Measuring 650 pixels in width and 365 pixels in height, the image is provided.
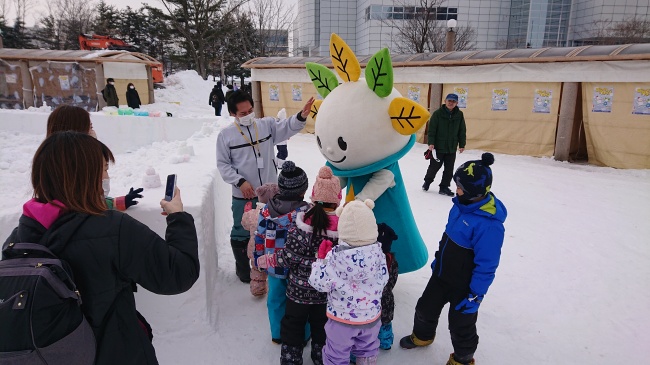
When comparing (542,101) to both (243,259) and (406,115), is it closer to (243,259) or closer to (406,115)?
(406,115)

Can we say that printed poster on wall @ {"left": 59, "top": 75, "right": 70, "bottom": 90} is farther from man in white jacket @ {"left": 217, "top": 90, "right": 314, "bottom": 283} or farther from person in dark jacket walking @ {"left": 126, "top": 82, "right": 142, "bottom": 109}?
man in white jacket @ {"left": 217, "top": 90, "right": 314, "bottom": 283}

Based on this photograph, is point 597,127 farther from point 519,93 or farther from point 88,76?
point 88,76

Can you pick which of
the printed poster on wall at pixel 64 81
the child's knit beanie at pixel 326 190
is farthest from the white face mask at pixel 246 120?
the printed poster on wall at pixel 64 81

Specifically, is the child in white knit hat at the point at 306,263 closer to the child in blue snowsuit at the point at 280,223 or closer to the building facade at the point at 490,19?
the child in blue snowsuit at the point at 280,223

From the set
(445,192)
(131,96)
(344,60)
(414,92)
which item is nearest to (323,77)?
(344,60)

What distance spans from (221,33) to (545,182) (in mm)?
25246

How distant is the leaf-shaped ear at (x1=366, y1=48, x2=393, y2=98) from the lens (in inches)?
117

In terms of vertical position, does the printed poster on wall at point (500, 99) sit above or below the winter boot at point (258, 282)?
above

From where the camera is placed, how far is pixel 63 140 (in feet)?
4.91

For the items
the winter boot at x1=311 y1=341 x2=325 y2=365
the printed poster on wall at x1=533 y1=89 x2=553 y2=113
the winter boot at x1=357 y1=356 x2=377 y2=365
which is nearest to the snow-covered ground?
the winter boot at x1=311 y1=341 x2=325 y2=365

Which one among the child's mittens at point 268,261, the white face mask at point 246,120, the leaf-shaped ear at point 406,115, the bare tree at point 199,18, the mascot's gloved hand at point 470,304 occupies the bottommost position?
the mascot's gloved hand at point 470,304

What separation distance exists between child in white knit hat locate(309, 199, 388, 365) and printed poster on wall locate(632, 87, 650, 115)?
8794mm

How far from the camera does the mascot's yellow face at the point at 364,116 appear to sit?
9.91ft

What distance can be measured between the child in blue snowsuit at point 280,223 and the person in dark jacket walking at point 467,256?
983 mm
